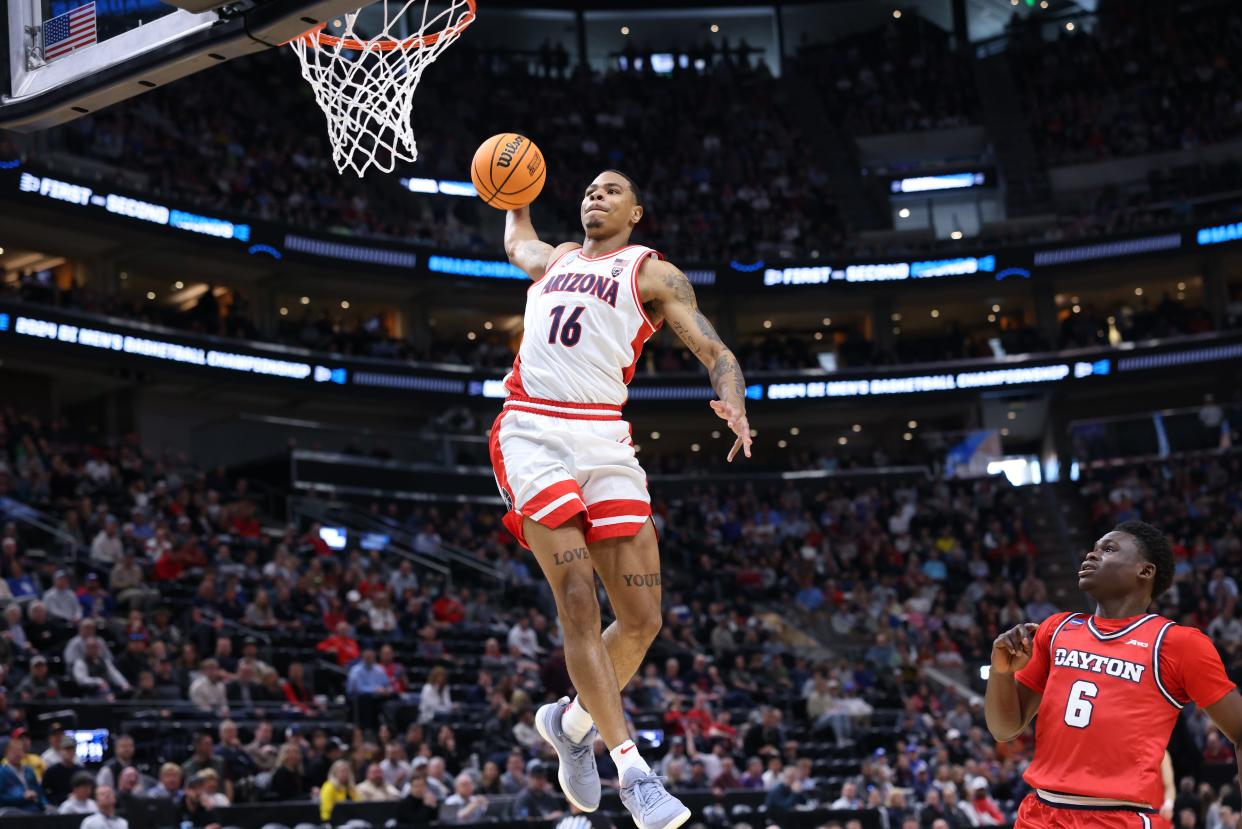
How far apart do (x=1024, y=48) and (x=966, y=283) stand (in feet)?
32.7

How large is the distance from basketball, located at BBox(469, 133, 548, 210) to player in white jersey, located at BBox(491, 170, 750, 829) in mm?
538

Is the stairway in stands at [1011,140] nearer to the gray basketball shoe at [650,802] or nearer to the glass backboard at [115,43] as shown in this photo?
the glass backboard at [115,43]

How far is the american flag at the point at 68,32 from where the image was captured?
7629 mm

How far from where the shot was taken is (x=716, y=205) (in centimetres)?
3894

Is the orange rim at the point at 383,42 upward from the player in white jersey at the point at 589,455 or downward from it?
upward

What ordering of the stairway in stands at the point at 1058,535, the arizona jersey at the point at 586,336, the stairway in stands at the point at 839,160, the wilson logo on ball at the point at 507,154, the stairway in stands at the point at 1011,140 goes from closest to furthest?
the arizona jersey at the point at 586,336, the wilson logo on ball at the point at 507,154, the stairway in stands at the point at 1058,535, the stairway in stands at the point at 1011,140, the stairway in stands at the point at 839,160

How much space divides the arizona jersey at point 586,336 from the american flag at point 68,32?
2.81 m

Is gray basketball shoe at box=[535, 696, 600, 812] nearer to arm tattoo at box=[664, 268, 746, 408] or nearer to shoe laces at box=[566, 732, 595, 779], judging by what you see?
shoe laces at box=[566, 732, 595, 779]

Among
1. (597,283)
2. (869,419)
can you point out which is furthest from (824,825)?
(869,419)

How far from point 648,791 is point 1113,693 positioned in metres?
1.85

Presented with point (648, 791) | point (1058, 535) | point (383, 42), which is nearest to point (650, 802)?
point (648, 791)

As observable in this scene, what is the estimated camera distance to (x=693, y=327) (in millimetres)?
6559

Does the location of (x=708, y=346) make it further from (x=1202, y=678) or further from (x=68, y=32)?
(x=68, y=32)

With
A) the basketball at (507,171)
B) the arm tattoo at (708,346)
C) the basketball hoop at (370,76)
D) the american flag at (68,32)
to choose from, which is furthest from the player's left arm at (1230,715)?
the american flag at (68,32)
